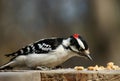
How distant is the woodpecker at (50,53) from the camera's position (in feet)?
21.1

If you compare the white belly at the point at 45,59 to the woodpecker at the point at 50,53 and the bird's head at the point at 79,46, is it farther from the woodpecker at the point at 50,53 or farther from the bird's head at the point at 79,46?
the bird's head at the point at 79,46

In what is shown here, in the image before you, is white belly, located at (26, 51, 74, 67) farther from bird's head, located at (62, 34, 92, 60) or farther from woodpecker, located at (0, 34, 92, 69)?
bird's head, located at (62, 34, 92, 60)

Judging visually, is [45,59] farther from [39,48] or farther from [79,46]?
[79,46]

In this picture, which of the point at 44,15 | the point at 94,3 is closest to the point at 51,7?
the point at 44,15

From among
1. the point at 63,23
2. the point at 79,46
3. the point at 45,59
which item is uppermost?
the point at 63,23

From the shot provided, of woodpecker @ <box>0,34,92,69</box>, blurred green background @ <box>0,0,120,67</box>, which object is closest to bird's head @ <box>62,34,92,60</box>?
woodpecker @ <box>0,34,92,69</box>

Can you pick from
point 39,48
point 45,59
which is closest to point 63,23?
point 39,48

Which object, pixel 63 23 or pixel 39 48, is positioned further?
pixel 63 23

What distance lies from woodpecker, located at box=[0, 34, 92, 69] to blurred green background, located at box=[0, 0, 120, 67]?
5.76 m

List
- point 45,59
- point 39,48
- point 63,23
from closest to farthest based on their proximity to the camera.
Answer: point 45,59 → point 39,48 → point 63,23

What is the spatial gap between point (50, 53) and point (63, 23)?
735 centimetres

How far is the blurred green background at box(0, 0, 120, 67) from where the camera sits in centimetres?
1302

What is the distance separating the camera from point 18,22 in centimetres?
1373

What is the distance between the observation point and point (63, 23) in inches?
546
